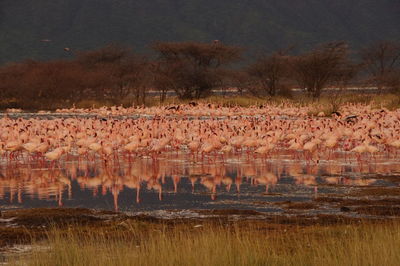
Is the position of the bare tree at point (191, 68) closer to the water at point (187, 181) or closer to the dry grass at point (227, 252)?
the water at point (187, 181)

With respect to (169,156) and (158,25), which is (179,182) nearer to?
Answer: (169,156)

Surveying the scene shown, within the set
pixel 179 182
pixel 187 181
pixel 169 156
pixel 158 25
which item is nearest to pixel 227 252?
pixel 179 182

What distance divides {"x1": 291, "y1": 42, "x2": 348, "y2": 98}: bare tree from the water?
3651 cm

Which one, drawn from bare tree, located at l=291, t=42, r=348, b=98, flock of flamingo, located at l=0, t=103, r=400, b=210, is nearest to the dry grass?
flock of flamingo, located at l=0, t=103, r=400, b=210

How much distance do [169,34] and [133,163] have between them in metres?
155

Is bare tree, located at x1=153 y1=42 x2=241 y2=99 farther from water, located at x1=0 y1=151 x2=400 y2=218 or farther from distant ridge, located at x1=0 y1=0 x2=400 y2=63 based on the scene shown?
distant ridge, located at x1=0 y1=0 x2=400 y2=63

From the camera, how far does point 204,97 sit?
59.2m

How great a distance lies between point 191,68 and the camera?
6097 cm

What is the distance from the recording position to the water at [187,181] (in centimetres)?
1297

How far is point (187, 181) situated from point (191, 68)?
→ 45623 mm

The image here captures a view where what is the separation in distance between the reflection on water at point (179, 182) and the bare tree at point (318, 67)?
123 feet

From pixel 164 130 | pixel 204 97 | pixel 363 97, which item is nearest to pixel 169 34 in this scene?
pixel 204 97

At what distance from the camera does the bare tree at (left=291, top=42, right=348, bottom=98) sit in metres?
56.5

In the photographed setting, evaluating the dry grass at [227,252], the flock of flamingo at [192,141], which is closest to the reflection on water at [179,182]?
the flock of flamingo at [192,141]
